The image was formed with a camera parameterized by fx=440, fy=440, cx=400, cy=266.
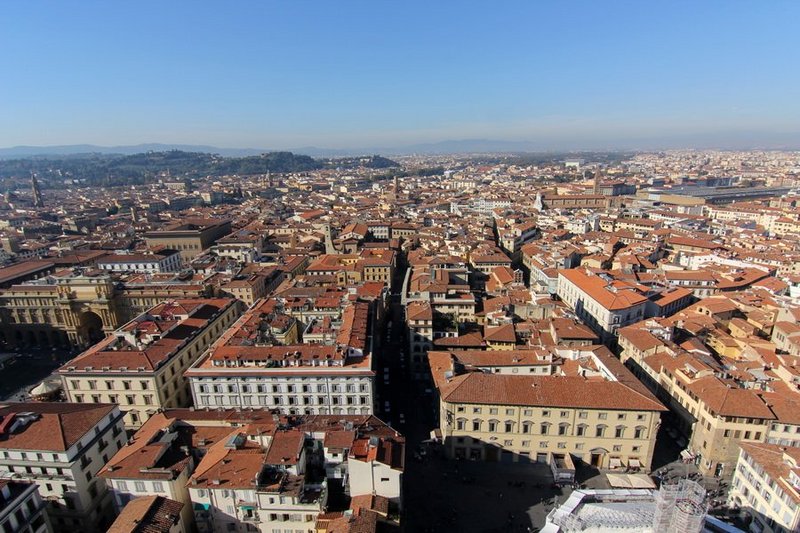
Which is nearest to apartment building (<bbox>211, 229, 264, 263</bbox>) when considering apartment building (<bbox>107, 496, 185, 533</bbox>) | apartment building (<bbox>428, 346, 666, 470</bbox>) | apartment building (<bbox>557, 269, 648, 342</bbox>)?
apartment building (<bbox>557, 269, 648, 342</bbox>)

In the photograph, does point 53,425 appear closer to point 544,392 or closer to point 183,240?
point 544,392

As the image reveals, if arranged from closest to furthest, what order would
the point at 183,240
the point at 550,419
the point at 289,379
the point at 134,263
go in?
1. the point at 550,419
2. the point at 289,379
3. the point at 134,263
4. the point at 183,240

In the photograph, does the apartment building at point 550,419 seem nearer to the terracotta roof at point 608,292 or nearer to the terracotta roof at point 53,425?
the terracotta roof at point 608,292

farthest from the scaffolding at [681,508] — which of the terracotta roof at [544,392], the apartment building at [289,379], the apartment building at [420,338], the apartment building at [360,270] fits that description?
the apartment building at [360,270]

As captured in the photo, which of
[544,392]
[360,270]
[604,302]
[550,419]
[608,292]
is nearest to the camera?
[550,419]

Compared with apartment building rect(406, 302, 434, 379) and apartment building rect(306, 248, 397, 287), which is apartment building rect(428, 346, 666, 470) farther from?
apartment building rect(306, 248, 397, 287)

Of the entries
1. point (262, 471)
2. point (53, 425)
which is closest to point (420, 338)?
point (262, 471)

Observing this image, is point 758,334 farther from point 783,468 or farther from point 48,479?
point 48,479

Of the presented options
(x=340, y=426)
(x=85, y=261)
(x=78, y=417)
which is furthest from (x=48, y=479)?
(x=85, y=261)
